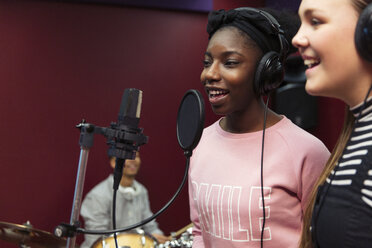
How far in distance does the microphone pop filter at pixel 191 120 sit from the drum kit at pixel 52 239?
177 centimetres

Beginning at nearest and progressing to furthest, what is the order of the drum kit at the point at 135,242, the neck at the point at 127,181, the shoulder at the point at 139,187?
1. the drum kit at the point at 135,242
2. the neck at the point at 127,181
3. the shoulder at the point at 139,187

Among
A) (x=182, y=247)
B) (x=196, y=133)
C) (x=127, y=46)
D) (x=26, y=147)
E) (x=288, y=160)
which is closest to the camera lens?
(x=196, y=133)

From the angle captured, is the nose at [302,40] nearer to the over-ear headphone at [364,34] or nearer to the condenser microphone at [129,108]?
the over-ear headphone at [364,34]

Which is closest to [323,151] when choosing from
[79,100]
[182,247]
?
[182,247]

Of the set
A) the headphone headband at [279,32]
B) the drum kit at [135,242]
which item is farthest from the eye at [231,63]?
the drum kit at [135,242]

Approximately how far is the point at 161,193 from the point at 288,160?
3510mm

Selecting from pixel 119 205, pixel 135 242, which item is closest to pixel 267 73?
pixel 135 242

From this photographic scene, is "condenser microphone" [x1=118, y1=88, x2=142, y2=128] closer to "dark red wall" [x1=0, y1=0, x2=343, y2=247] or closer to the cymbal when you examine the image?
the cymbal

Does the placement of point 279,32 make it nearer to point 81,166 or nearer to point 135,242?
point 81,166

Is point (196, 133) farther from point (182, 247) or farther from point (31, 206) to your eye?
point (31, 206)

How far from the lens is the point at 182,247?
2.75 m

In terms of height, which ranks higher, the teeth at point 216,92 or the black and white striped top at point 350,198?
the teeth at point 216,92

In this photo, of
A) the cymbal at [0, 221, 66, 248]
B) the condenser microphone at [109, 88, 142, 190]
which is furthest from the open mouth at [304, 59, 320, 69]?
the cymbal at [0, 221, 66, 248]

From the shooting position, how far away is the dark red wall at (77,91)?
4.25 meters
